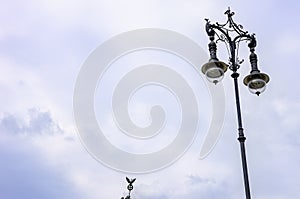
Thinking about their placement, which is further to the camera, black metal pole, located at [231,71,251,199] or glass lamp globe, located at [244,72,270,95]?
glass lamp globe, located at [244,72,270,95]

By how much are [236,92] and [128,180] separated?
24.2 feet

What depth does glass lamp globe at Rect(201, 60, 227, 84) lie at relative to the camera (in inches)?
350

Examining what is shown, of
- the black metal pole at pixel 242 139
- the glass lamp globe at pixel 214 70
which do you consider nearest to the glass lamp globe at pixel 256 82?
the black metal pole at pixel 242 139

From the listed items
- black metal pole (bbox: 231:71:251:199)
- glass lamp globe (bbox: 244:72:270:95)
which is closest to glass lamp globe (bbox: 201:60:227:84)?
black metal pole (bbox: 231:71:251:199)

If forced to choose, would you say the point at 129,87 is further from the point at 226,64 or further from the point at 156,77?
the point at 226,64

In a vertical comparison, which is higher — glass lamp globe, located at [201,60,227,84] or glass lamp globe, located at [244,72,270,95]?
glass lamp globe, located at [201,60,227,84]

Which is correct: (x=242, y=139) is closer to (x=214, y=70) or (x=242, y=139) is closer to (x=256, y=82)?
(x=256, y=82)

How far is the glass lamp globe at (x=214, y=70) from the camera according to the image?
890cm

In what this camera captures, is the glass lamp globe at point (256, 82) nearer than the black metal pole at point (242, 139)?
No

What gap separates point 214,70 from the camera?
8.98 m

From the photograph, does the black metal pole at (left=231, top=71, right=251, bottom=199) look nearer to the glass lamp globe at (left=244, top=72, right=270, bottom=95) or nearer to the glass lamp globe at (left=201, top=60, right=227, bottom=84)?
the glass lamp globe at (left=201, top=60, right=227, bottom=84)

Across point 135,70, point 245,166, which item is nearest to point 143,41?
point 135,70

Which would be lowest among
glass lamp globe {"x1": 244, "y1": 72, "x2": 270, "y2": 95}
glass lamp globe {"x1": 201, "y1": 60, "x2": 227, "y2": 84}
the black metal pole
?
the black metal pole

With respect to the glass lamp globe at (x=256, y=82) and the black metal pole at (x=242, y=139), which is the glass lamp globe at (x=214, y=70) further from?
the glass lamp globe at (x=256, y=82)
